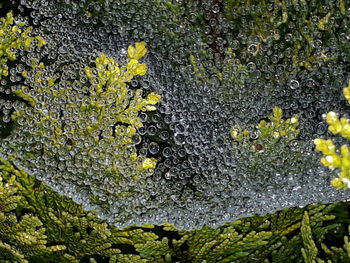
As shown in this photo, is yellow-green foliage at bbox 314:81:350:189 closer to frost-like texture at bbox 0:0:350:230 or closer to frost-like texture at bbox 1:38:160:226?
frost-like texture at bbox 0:0:350:230

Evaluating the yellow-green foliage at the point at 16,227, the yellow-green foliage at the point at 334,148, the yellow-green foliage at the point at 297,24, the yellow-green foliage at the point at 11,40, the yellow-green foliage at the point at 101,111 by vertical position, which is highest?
the yellow-green foliage at the point at 297,24

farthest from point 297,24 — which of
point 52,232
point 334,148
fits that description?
point 52,232

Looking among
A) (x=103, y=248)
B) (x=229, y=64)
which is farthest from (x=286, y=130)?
(x=103, y=248)

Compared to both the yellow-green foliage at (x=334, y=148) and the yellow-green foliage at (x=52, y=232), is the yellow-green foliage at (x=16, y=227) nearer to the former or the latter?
the yellow-green foliage at (x=52, y=232)

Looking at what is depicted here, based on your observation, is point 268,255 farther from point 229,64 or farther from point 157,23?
point 157,23

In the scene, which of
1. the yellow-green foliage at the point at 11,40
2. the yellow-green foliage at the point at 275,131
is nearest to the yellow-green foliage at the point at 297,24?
the yellow-green foliage at the point at 275,131
